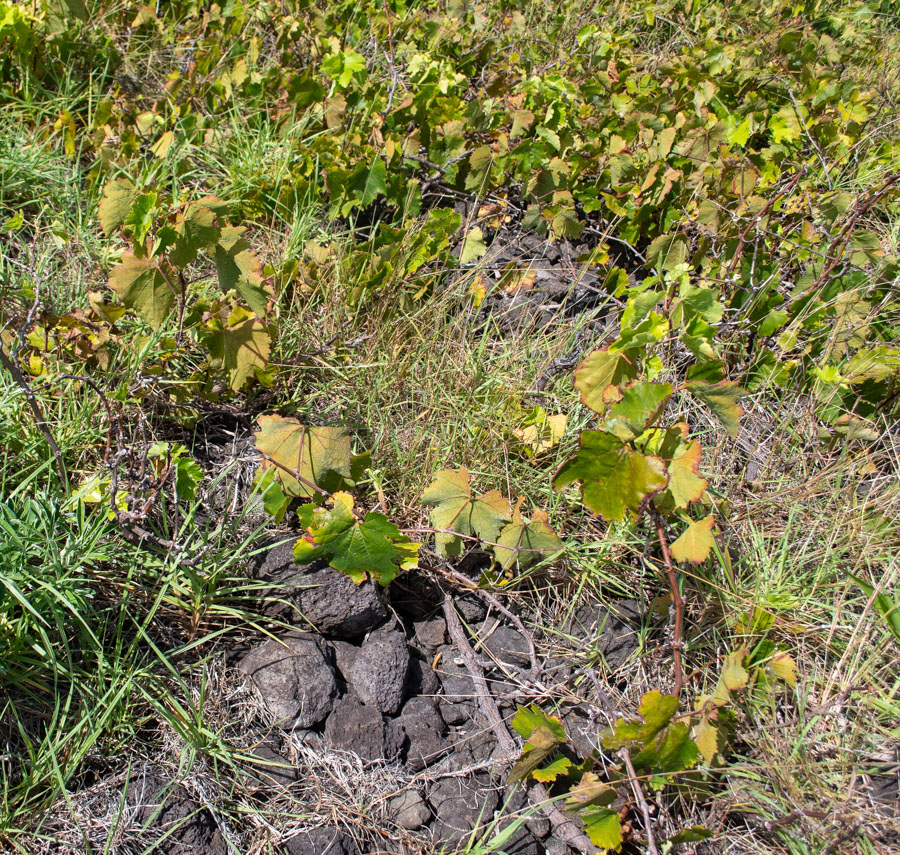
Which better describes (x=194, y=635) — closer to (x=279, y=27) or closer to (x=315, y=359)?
(x=315, y=359)

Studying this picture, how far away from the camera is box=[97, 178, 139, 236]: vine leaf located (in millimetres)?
1655

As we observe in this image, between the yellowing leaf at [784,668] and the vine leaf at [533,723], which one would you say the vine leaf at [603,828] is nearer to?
the vine leaf at [533,723]

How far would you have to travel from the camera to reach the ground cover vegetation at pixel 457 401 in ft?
4.86

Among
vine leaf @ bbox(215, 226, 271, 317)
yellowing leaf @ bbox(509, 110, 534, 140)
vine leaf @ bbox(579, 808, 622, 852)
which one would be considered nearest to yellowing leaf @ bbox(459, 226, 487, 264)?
yellowing leaf @ bbox(509, 110, 534, 140)

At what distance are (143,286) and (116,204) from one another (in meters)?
0.19

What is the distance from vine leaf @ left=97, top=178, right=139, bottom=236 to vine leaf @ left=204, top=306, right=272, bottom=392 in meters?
0.33

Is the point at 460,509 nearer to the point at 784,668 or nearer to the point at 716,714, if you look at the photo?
the point at 716,714

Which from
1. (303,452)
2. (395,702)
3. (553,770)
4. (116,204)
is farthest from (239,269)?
(553,770)

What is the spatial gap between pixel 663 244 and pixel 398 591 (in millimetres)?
1464

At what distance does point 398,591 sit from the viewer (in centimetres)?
187

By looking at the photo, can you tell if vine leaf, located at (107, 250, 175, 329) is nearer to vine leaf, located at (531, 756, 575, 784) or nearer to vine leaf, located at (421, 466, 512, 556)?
vine leaf, located at (421, 466, 512, 556)

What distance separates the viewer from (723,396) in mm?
1569

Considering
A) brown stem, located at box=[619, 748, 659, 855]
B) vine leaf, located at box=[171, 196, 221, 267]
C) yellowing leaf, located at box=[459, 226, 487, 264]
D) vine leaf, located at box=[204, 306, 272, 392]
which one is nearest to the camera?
brown stem, located at box=[619, 748, 659, 855]

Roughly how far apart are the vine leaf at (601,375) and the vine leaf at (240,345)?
0.80 metres
